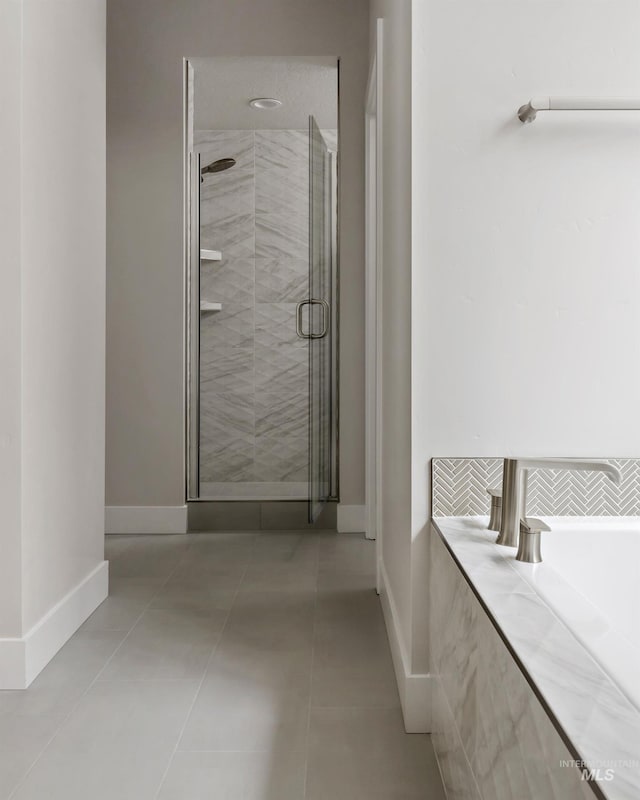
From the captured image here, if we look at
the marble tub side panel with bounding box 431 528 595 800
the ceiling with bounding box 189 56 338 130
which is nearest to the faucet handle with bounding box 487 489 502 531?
the marble tub side panel with bounding box 431 528 595 800

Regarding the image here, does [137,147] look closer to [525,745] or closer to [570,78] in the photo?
[570,78]

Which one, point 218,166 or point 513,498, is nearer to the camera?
point 513,498

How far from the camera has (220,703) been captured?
1.78 m

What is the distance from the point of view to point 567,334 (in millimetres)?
1653

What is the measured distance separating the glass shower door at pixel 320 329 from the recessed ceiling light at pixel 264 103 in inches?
30.8

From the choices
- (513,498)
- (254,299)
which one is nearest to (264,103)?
(254,299)

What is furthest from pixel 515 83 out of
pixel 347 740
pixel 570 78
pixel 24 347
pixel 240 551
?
pixel 240 551

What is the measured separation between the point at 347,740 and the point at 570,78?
5.36ft

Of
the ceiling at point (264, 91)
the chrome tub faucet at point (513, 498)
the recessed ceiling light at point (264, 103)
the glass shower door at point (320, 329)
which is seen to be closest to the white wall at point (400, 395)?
the chrome tub faucet at point (513, 498)

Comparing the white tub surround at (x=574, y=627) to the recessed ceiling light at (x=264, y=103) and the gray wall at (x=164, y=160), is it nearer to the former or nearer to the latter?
the gray wall at (x=164, y=160)

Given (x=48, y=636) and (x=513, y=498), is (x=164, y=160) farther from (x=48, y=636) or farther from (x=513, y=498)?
(x=513, y=498)

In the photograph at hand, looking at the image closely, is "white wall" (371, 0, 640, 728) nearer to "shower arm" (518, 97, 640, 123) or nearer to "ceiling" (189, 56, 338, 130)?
"shower arm" (518, 97, 640, 123)

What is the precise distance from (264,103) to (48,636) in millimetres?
3250

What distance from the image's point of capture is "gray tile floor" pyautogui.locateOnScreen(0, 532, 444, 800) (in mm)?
1446
